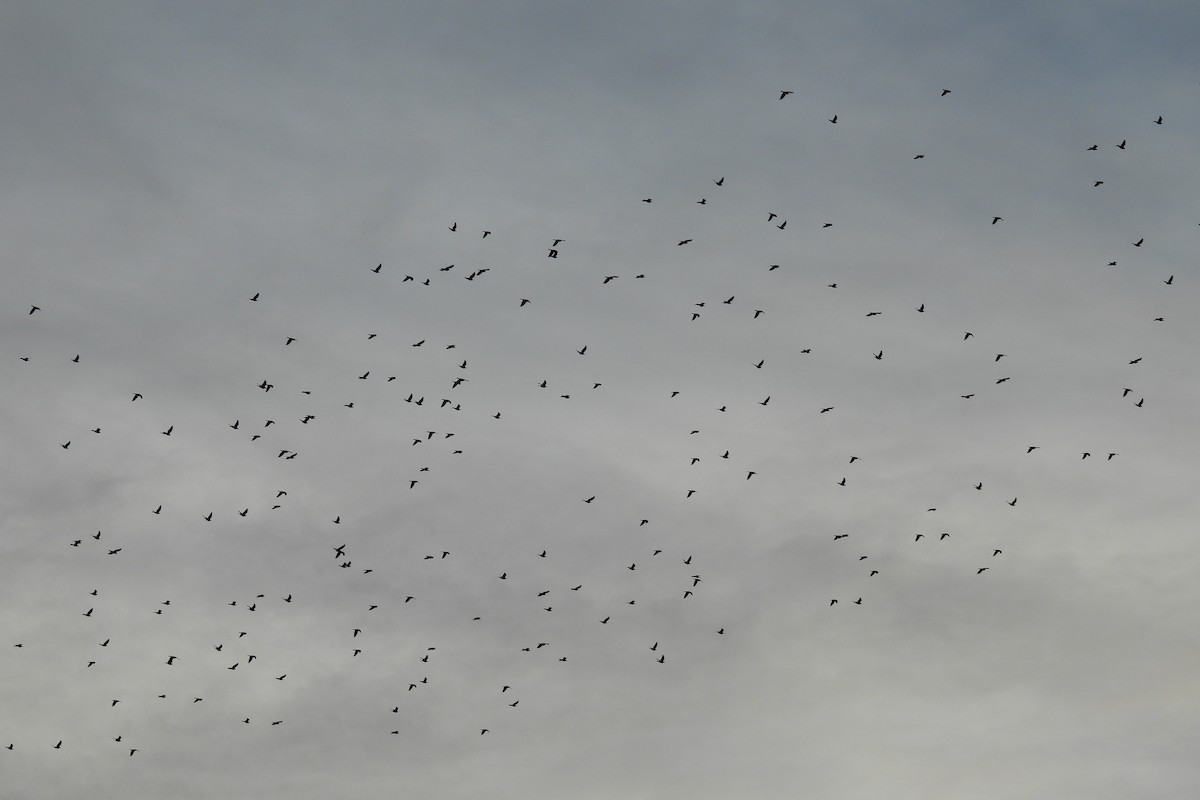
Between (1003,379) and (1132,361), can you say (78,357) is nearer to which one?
(1003,379)

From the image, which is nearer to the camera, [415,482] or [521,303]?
Result: [521,303]

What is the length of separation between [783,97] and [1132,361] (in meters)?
38.9

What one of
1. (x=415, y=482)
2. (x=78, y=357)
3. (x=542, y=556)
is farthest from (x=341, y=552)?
(x=78, y=357)

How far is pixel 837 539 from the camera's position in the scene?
14888 centimetres

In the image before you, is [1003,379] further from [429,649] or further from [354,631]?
[354,631]

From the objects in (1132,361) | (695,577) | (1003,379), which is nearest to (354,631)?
(695,577)

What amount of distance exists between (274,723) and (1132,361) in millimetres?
104376

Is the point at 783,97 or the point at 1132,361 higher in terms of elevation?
the point at 783,97

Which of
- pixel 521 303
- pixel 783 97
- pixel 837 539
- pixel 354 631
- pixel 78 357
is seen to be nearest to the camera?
pixel 783 97

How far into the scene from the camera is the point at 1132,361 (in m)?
124

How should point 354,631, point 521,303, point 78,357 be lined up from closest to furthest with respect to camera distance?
point 521,303 → point 78,357 → point 354,631

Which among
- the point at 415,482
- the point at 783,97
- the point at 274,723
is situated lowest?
the point at 274,723

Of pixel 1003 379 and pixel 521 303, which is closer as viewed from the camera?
pixel 521 303

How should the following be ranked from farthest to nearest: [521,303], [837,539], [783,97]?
[837,539] → [521,303] → [783,97]
